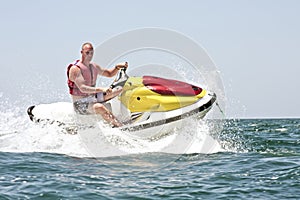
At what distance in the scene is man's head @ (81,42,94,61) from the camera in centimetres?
741

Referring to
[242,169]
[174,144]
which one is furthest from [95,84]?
[242,169]

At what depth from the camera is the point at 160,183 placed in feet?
15.8

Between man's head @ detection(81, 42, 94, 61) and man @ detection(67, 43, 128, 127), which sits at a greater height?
man's head @ detection(81, 42, 94, 61)

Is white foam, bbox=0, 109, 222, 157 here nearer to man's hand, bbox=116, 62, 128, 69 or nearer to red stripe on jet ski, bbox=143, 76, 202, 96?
red stripe on jet ski, bbox=143, 76, 202, 96

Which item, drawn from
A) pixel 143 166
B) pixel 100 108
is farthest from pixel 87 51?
pixel 143 166

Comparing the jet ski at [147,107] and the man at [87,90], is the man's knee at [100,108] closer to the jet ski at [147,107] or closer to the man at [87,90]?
the man at [87,90]

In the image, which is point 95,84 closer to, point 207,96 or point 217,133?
point 207,96

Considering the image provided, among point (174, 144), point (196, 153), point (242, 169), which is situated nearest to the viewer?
point (242, 169)

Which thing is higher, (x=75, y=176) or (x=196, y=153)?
(x=196, y=153)

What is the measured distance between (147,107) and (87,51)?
4.48ft

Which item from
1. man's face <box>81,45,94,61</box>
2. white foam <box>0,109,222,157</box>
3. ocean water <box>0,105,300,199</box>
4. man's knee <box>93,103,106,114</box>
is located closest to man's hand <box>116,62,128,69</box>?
man's face <box>81,45,94,61</box>

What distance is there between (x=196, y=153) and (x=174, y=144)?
57 centimetres

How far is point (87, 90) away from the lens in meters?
7.38

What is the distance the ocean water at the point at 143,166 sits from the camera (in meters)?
4.47
